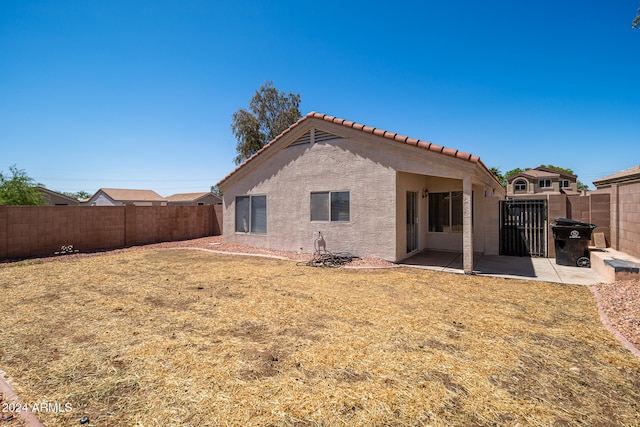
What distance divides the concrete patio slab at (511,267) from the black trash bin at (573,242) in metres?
0.33

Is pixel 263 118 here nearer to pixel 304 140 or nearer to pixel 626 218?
pixel 304 140

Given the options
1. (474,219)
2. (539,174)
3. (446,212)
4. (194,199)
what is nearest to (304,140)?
(446,212)

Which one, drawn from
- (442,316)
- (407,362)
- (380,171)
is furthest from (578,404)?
(380,171)

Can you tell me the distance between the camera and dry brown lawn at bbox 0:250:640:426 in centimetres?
259

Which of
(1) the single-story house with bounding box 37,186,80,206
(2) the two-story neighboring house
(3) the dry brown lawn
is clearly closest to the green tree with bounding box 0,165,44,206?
(1) the single-story house with bounding box 37,186,80,206

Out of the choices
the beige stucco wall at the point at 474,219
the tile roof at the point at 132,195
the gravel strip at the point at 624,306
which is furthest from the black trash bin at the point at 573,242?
the tile roof at the point at 132,195

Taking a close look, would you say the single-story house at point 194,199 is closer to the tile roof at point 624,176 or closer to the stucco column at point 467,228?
the stucco column at point 467,228

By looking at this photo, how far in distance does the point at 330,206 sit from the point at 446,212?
16.8 ft

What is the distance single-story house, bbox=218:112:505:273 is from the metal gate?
17.2 inches

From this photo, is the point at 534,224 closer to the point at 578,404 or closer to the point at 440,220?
the point at 440,220

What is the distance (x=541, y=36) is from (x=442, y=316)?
14604 millimetres

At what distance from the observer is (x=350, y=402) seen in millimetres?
2686

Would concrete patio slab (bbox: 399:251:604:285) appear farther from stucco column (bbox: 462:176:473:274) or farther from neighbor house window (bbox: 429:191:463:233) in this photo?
neighbor house window (bbox: 429:191:463:233)

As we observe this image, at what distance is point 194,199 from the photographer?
5072 cm
